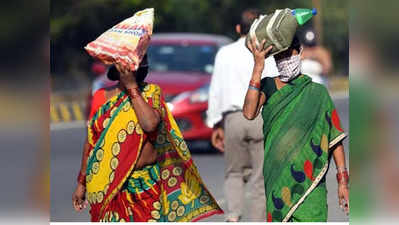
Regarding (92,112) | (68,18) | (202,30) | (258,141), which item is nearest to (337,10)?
(202,30)

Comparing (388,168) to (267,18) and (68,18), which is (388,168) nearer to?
(267,18)

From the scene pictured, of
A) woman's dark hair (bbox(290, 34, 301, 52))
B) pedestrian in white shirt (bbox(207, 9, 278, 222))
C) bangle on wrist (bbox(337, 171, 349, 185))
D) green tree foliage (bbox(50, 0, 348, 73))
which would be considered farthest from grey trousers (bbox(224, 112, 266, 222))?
green tree foliage (bbox(50, 0, 348, 73))

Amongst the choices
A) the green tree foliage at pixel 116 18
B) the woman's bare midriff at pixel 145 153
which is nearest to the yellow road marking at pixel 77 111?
the green tree foliage at pixel 116 18

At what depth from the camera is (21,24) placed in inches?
173

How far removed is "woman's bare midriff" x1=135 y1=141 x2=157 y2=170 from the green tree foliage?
1958 centimetres

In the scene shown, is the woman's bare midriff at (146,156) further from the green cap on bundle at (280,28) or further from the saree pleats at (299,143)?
the green cap on bundle at (280,28)

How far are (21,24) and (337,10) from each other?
36.8m

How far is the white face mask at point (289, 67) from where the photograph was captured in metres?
5.70

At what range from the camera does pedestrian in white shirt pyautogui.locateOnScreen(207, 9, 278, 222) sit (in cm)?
824

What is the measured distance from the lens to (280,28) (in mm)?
5426

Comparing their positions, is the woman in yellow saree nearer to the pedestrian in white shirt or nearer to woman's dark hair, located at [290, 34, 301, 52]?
woman's dark hair, located at [290, 34, 301, 52]

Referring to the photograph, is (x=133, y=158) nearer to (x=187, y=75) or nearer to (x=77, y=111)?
(x=187, y=75)

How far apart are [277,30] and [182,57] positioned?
34.0 ft

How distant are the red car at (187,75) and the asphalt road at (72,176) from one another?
50 centimetres
